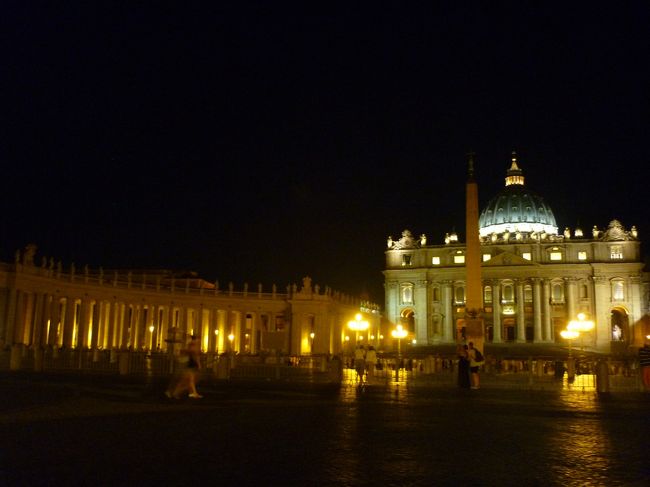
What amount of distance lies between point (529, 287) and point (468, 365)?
271 ft

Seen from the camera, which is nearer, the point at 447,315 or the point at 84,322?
the point at 84,322

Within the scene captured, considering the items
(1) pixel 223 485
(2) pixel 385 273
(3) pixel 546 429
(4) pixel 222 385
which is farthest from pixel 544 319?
(1) pixel 223 485

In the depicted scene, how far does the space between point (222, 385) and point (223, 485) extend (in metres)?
17.5

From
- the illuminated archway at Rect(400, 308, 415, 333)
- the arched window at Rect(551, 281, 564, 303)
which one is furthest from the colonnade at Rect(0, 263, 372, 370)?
the arched window at Rect(551, 281, 564, 303)

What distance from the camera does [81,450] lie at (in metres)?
10.2

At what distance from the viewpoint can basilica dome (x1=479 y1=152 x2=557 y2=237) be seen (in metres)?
122

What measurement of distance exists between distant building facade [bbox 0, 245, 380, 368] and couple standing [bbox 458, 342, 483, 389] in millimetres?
25976

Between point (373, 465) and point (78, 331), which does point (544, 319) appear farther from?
point (373, 465)

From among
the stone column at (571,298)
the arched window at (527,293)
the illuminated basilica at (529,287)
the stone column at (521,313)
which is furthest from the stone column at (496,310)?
the stone column at (571,298)

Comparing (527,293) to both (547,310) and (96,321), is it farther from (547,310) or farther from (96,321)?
(96,321)

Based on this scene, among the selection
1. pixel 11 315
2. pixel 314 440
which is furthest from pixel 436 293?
pixel 314 440

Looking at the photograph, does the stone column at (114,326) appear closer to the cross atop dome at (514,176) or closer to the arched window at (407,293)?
the arched window at (407,293)

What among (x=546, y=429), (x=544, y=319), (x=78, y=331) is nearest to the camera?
(x=546, y=429)

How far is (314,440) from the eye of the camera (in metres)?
11.6
